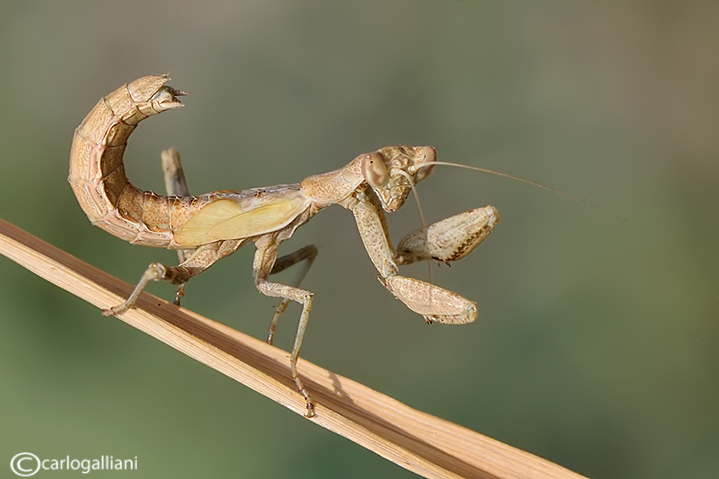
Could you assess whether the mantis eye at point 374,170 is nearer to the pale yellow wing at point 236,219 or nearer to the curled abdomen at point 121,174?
the pale yellow wing at point 236,219

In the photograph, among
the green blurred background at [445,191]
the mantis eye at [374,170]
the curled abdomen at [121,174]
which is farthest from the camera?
the green blurred background at [445,191]

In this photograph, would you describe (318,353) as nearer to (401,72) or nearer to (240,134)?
(240,134)

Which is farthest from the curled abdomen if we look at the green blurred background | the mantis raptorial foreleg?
the green blurred background

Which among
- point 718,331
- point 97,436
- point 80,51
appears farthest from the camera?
point 80,51

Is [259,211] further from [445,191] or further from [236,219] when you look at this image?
[445,191]

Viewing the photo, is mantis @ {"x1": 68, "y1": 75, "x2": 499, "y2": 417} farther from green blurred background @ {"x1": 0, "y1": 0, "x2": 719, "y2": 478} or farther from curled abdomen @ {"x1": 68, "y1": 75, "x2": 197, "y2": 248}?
green blurred background @ {"x1": 0, "y1": 0, "x2": 719, "y2": 478}

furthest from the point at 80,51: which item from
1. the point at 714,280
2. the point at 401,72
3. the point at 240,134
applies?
the point at 714,280

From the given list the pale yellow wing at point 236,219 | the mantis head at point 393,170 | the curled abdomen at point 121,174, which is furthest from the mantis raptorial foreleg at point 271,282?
the mantis head at point 393,170

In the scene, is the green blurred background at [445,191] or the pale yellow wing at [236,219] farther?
the green blurred background at [445,191]
